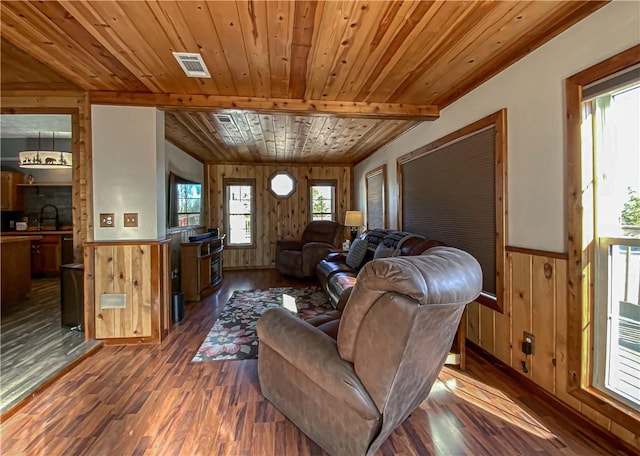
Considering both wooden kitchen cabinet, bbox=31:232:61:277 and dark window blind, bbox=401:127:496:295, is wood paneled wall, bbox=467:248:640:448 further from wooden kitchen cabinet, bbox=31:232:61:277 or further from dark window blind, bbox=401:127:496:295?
wooden kitchen cabinet, bbox=31:232:61:277

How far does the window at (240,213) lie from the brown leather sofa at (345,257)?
2.86 m

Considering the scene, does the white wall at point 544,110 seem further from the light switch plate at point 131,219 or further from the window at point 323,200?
the window at point 323,200

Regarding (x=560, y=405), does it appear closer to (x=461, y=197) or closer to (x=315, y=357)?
(x=315, y=357)

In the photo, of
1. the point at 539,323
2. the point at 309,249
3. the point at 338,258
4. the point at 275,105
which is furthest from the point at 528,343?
the point at 309,249

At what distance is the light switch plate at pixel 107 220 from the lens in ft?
9.61

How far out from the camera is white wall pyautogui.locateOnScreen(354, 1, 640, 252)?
1637 mm

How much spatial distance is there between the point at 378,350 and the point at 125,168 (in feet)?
9.64

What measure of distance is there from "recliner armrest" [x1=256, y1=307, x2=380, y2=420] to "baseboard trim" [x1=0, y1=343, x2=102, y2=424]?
5.30ft

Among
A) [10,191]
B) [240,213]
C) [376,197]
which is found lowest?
[240,213]

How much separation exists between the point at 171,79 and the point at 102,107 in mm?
845

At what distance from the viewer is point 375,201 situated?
564cm

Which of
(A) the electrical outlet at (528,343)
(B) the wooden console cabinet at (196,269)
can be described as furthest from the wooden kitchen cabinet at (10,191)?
(A) the electrical outlet at (528,343)

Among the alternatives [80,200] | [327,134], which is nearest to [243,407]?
[80,200]

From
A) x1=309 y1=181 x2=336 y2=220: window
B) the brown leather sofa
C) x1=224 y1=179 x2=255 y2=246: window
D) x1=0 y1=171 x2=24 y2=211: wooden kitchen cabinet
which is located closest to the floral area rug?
the brown leather sofa
